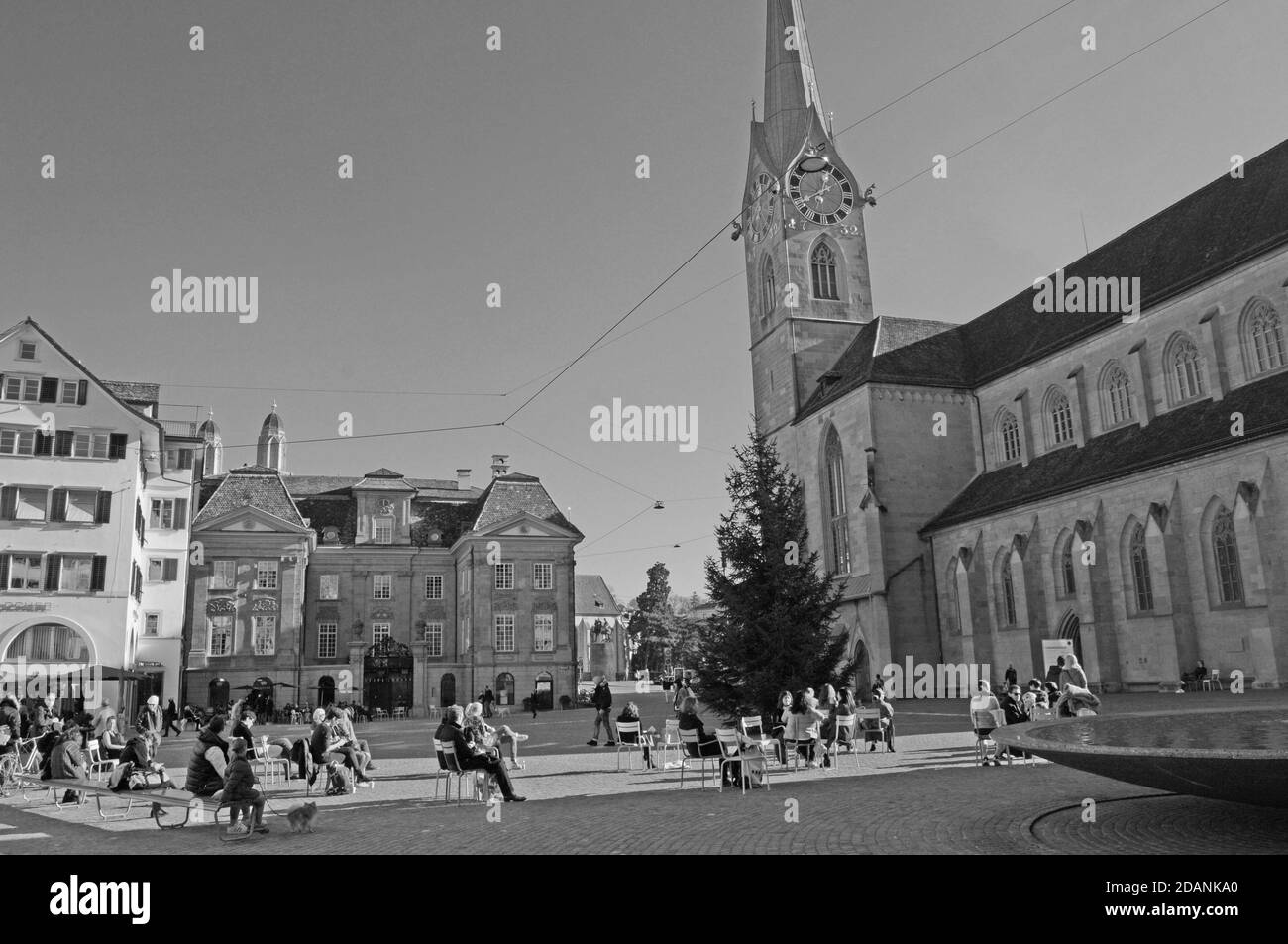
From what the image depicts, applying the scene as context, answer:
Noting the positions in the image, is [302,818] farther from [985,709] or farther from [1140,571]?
[1140,571]

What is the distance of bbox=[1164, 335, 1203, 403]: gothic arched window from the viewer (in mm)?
34250

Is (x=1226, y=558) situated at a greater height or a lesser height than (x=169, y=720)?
greater

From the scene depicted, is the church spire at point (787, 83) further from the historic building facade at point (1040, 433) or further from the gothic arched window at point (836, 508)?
the gothic arched window at point (836, 508)

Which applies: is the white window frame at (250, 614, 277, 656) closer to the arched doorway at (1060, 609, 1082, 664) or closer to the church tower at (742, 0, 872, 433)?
the church tower at (742, 0, 872, 433)

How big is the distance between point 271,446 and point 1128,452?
224ft

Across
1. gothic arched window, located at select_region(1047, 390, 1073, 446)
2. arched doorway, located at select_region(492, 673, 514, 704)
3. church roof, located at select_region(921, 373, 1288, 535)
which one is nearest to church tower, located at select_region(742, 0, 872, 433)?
church roof, located at select_region(921, 373, 1288, 535)

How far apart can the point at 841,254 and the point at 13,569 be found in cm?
4148

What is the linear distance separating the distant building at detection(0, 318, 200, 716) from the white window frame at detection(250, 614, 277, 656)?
13.1m

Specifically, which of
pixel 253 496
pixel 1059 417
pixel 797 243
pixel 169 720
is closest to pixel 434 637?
pixel 253 496

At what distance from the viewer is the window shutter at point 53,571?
120ft

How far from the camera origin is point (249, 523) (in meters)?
54.8

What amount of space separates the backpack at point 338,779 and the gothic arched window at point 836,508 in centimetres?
3368

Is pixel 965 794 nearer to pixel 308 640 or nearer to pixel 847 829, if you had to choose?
pixel 847 829

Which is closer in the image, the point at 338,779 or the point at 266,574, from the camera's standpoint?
the point at 338,779
